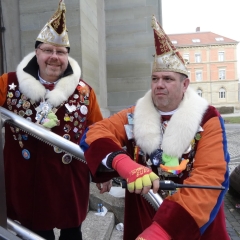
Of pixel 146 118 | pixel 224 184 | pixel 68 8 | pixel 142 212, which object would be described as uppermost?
pixel 68 8

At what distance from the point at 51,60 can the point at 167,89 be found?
3.23 ft

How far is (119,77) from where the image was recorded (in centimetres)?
766

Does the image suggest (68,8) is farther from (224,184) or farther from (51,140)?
(224,184)

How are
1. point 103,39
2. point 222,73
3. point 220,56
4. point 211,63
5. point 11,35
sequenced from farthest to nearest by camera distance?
point 220,56 → point 222,73 → point 211,63 → point 103,39 → point 11,35

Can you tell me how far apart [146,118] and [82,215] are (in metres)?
1.06

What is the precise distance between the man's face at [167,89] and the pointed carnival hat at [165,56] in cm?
4

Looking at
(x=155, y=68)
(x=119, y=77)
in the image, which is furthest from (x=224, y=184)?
(x=119, y=77)

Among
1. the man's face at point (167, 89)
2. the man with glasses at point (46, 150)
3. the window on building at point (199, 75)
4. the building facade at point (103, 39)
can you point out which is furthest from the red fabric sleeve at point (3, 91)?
the window on building at point (199, 75)

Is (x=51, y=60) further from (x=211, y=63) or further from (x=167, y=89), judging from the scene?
(x=211, y=63)

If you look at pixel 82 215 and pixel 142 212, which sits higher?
pixel 142 212

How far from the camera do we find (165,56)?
1847 mm

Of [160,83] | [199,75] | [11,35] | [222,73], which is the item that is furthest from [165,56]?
[222,73]

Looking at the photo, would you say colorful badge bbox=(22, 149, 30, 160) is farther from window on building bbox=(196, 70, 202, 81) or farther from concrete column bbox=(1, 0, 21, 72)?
window on building bbox=(196, 70, 202, 81)

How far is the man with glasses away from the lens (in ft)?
7.31
